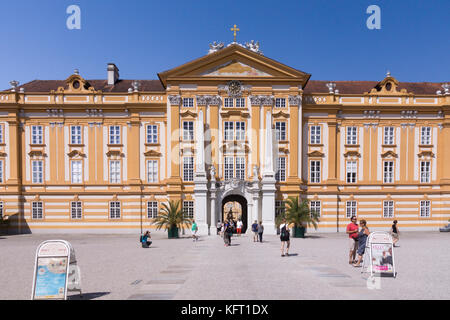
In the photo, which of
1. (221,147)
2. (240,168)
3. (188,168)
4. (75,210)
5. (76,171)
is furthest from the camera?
(76,171)

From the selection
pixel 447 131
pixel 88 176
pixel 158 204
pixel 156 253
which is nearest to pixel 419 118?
pixel 447 131

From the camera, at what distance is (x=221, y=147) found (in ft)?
117

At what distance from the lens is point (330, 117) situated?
37.2 metres

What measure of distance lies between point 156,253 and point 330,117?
24735mm

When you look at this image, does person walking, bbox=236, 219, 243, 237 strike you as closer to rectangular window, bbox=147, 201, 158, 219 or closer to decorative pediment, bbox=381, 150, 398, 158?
rectangular window, bbox=147, 201, 158, 219

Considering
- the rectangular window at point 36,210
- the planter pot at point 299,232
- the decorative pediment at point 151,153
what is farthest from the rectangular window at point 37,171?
the planter pot at point 299,232

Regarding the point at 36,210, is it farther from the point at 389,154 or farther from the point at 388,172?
the point at 389,154

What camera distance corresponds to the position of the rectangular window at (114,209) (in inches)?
1448

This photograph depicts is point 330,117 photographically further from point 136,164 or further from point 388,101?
point 136,164

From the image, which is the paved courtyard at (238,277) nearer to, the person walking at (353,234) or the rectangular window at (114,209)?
the person walking at (353,234)

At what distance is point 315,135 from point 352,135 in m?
4.10

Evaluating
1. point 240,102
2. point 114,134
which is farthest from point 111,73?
point 240,102
